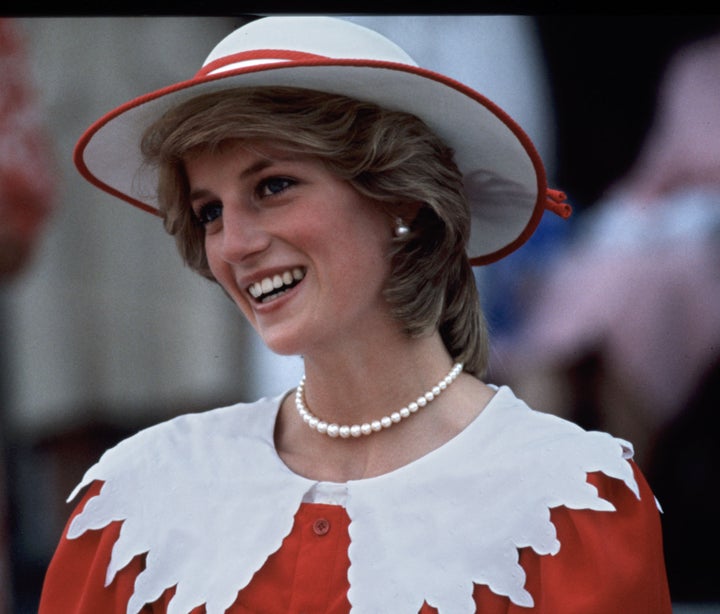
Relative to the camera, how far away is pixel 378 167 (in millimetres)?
1477

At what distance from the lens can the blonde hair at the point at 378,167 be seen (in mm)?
1441

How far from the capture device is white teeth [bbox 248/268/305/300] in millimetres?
1483

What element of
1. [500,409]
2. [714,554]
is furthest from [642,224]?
[500,409]

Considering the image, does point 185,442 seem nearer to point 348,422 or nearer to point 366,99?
point 348,422

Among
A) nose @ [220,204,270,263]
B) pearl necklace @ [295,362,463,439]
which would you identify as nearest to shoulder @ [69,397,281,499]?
pearl necklace @ [295,362,463,439]

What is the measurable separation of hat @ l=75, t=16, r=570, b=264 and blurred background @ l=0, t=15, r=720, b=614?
79 cm

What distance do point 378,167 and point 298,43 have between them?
0.23 m

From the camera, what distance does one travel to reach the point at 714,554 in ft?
8.04

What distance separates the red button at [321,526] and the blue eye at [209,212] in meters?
0.54

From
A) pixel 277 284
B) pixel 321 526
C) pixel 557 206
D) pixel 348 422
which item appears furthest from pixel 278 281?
pixel 557 206

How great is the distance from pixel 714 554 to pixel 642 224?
2.95 feet

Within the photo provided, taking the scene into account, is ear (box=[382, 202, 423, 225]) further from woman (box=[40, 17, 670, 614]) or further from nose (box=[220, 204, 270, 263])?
nose (box=[220, 204, 270, 263])

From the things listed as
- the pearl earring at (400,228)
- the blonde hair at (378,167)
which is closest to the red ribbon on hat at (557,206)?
the blonde hair at (378,167)

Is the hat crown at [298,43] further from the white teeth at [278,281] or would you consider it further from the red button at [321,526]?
the red button at [321,526]
